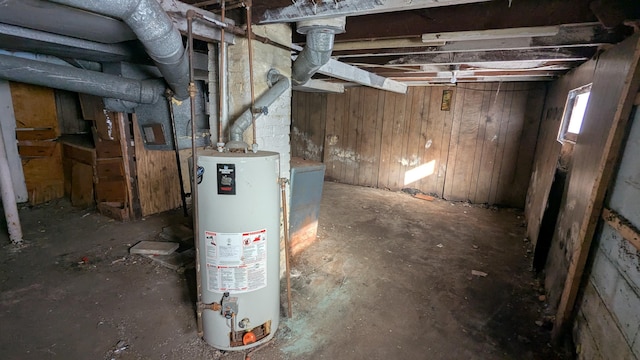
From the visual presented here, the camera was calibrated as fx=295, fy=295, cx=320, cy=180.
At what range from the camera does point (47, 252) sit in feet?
9.36

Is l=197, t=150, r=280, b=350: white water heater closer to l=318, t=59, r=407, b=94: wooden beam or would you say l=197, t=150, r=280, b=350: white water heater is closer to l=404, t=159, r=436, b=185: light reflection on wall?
l=318, t=59, r=407, b=94: wooden beam

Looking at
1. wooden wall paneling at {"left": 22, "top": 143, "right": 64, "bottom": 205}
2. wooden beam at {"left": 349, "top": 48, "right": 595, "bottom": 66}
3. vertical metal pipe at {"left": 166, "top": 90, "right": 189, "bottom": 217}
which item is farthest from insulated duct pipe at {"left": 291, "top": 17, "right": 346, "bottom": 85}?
wooden wall paneling at {"left": 22, "top": 143, "right": 64, "bottom": 205}

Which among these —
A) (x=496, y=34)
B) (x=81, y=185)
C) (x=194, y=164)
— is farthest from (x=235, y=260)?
(x=81, y=185)

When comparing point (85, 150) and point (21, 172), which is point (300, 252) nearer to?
point (85, 150)

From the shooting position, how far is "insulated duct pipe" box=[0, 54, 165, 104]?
2.41m

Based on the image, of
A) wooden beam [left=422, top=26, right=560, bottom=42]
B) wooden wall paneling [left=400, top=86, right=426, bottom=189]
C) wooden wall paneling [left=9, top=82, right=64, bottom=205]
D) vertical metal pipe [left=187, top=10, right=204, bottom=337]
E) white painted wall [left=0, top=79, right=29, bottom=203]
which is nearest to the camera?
vertical metal pipe [left=187, top=10, right=204, bottom=337]

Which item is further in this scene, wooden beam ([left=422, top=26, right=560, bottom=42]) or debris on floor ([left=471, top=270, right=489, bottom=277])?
debris on floor ([left=471, top=270, right=489, bottom=277])

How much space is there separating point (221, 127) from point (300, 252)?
1.56 m

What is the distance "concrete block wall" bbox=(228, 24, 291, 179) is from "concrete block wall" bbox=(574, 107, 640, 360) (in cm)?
214

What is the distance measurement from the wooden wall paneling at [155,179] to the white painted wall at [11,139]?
166cm

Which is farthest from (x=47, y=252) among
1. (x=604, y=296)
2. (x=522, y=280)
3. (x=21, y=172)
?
(x=522, y=280)

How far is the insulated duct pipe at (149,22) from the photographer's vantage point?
4.07 ft

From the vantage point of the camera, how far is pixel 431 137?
5316mm

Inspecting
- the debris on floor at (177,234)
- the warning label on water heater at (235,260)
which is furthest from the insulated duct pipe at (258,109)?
the debris on floor at (177,234)
